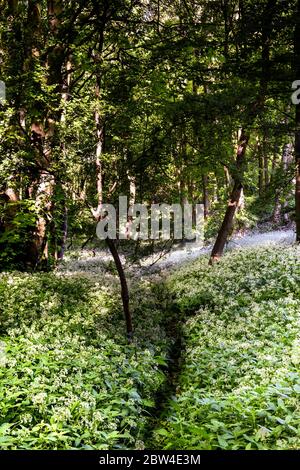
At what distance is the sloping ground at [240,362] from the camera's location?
5449 millimetres

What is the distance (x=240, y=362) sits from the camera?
777 cm

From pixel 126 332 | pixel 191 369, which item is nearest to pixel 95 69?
pixel 126 332

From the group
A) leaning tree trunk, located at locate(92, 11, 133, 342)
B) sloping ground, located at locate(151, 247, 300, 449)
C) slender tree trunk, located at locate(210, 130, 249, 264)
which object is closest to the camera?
sloping ground, located at locate(151, 247, 300, 449)

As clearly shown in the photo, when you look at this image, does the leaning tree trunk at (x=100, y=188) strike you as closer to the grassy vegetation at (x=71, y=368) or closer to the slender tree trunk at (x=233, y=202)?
the grassy vegetation at (x=71, y=368)

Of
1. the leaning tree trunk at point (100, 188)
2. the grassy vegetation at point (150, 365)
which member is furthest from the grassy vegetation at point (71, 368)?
the leaning tree trunk at point (100, 188)

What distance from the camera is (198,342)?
9398 mm

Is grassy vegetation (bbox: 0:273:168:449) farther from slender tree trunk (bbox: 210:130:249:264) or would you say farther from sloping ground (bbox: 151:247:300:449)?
slender tree trunk (bbox: 210:130:249:264)

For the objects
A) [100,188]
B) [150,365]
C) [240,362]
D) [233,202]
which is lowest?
[150,365]

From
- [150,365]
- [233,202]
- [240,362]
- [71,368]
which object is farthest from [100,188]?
[233,202]

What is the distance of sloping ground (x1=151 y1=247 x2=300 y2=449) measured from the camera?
545cm

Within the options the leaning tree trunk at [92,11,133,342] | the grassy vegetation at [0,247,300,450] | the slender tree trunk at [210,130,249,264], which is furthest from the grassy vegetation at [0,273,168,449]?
the slender tree trunk at [210,130,249,264]

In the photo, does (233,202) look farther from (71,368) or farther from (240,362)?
(71,368)
